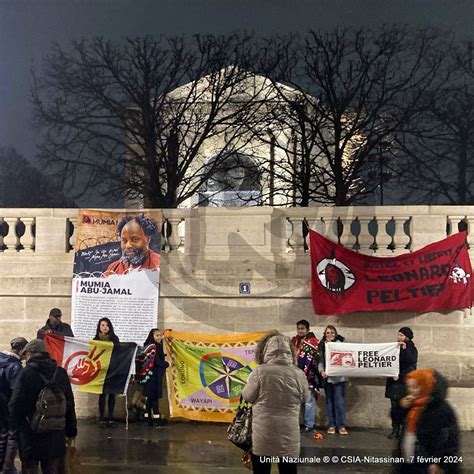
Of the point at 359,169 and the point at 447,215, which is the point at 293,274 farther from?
the point at 447,215

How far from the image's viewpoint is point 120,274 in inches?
283

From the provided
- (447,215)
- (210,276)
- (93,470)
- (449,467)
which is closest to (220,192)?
(210,276)

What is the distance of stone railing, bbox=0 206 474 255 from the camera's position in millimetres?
7082

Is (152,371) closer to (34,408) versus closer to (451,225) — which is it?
(34,408)

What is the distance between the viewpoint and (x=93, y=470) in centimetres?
569

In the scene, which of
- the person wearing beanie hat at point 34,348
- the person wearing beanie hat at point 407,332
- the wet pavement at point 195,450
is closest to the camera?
the person wearing beanie hat at point 34,348

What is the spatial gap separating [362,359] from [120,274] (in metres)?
3.29

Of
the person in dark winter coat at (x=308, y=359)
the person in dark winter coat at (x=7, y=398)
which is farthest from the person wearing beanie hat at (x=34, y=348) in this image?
the person in dark winter coat at (x=308, y=359)

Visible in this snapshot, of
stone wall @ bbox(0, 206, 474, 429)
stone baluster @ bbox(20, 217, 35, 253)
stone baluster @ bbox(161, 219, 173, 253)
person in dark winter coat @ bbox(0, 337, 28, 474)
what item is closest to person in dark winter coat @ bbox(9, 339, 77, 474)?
person in dark winter coat @ bbox(0, 337, 28, 474)

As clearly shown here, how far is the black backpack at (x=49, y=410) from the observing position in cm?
427

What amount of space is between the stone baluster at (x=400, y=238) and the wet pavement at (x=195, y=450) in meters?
2.33

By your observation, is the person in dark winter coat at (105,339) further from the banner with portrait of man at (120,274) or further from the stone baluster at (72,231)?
the stone baluster at (72,231)

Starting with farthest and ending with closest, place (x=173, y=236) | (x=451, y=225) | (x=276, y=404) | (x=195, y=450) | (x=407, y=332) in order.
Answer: (x=173, y=236) < (x=451, y=225) < (x=407, y=332) < (x=195, y=450) < (x=276, y=404)

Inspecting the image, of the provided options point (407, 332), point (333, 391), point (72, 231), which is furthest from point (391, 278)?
point (72, 231)
